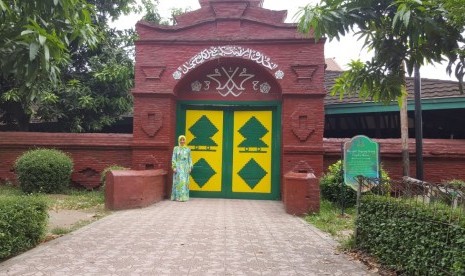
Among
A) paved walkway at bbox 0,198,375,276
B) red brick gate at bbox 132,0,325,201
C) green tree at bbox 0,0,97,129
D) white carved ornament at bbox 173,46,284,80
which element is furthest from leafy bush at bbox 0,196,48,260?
white carved ornament at bbox 173,46,284,80

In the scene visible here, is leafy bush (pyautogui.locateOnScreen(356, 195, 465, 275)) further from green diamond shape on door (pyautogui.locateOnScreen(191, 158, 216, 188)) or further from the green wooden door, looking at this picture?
green diamond shape on door (pyautogui.locateOnScreen(191, 158, 216, 188))

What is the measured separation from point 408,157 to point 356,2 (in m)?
7.36

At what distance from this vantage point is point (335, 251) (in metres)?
5.93

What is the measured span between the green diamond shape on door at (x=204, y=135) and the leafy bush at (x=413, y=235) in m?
6.96

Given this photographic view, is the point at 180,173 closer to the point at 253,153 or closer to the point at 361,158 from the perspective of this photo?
the point at 253,153

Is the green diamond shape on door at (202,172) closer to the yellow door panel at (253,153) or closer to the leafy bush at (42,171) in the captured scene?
the yellow door panel at (253,153)

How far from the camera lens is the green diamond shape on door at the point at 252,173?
12.2 meters

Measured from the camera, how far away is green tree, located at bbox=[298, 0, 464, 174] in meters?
4.05

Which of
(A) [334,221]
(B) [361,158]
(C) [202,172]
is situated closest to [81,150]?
(C) [202,172]

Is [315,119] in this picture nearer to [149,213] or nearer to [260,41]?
[260,41]

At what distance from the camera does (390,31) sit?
477cm

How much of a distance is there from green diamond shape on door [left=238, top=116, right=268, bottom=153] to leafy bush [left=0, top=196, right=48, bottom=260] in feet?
22.6

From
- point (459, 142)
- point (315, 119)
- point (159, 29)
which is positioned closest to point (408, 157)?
point (459, 142)

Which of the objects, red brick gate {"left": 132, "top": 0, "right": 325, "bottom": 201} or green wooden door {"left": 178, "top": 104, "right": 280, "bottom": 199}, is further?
green wooden door {"left": 178, "top": 104, "right": 280, "bottom": 199}
